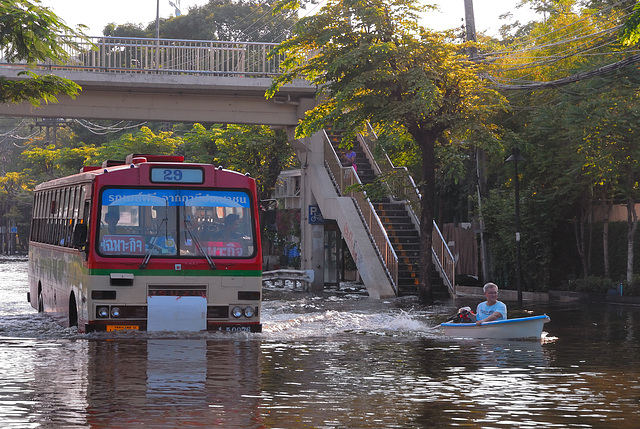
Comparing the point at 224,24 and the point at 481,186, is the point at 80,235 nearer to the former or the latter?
the point at 481,186

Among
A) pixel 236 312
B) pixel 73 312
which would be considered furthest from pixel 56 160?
pixel 236 312

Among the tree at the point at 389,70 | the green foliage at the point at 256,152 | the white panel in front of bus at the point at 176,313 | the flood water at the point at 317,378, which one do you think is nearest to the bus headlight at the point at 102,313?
the flood water at the point at 317,378

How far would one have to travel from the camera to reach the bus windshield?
15.8 m

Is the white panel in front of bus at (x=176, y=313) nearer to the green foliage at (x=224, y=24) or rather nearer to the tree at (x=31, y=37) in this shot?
the tree at (x=31, y=37)

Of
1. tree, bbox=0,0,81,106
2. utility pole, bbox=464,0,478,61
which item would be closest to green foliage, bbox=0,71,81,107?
tree, bbox=0,0,81,106

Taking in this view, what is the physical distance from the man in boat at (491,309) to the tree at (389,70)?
34.5ft

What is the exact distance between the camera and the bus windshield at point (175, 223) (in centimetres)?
1577

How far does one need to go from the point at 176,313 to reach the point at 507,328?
5.82 meters

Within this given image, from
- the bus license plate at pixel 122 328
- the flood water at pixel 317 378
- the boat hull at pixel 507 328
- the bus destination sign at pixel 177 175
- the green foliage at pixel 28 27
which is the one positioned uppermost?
the green foliage at pixel 28 27

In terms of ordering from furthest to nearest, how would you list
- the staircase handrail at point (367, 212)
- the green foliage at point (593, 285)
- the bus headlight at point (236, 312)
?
the staircase handrail at point (367, 212) → the green foliage at point (593, 285) → the bus headlight at point (236, 312)

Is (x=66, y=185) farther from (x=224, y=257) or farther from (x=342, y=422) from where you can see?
(x=342, y=422)

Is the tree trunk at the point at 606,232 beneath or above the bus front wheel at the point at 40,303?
above

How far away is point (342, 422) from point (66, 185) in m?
11.0

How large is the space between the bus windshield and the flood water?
135cm
